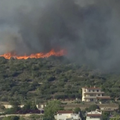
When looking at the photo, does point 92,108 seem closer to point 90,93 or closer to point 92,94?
point 90,93

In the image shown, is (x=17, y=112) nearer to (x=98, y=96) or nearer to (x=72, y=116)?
(x=72, y=116)

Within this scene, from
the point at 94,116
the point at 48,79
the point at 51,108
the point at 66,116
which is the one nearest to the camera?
the point at 94,116

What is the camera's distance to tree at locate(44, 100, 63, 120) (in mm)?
77306

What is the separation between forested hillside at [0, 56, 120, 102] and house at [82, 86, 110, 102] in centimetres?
88

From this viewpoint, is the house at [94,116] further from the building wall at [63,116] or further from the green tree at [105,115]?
the building wall at [63,116]

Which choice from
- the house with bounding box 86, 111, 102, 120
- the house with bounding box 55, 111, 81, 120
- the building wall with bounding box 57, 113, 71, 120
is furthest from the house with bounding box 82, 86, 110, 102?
the building wall with bounding box 57, 113, 71, 120

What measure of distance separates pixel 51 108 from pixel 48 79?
2105 cm

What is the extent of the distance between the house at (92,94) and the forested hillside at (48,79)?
0.88 m

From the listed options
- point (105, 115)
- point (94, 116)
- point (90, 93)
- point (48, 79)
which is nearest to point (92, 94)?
point (90, 93)

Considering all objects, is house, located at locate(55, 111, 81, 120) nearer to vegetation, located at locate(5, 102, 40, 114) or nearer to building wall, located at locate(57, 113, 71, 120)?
building wall, located at locate(57, 113, 71, 120)

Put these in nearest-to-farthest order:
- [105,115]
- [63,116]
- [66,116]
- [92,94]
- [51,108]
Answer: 1. [63,116]
2. [66,116]
3. [105,115]
4. [51,108]
5. [92,94]

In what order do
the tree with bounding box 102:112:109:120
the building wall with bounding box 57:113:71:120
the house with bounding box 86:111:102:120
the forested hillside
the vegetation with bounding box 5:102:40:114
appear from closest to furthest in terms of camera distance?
the house with bounding box 86:111:102:120, the building wall with bounding box 57:113:71:120, the tree with bounding box 102:112:109:120, the vegetation with bounding box 5:102:40:114, the forested hillside

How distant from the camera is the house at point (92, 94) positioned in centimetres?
9144

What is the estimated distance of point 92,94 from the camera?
305 feet
